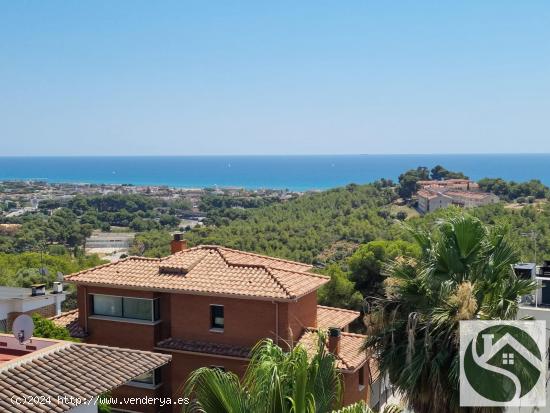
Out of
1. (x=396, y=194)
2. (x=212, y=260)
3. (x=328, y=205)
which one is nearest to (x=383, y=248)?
(x=212, y=260)

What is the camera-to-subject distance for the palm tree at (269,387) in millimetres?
5383

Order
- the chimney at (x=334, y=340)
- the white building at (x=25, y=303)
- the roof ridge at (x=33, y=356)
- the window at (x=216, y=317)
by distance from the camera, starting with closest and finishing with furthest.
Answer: the roof ridge at (x=33, y=356)
the chimney at (x=334, y=340)
the window at (x=216, y=317)
the white building at (x=25, y=303)

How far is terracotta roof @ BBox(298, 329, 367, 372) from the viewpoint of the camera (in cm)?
1532

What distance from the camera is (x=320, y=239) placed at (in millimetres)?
48906

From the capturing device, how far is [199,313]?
17938 mm

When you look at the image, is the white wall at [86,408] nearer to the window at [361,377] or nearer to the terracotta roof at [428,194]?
the window at [361,377]

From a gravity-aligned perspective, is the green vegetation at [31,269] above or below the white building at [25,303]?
below

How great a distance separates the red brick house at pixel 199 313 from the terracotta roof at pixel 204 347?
0.03 meters

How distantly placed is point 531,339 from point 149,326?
42.4 ft

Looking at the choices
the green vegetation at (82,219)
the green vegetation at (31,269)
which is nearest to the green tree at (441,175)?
the green vegetation at (82,219)

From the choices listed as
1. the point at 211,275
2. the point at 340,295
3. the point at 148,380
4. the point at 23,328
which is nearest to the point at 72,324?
the point at 148,380

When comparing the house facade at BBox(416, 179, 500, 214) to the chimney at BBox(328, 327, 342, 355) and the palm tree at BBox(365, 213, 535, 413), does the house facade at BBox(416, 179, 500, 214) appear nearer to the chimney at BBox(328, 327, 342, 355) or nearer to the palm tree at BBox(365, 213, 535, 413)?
the chimney at BBox(328, 327, 342, 355)

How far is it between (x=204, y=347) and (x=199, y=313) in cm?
101

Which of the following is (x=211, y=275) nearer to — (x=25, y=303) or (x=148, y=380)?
(x=148, y=380)
